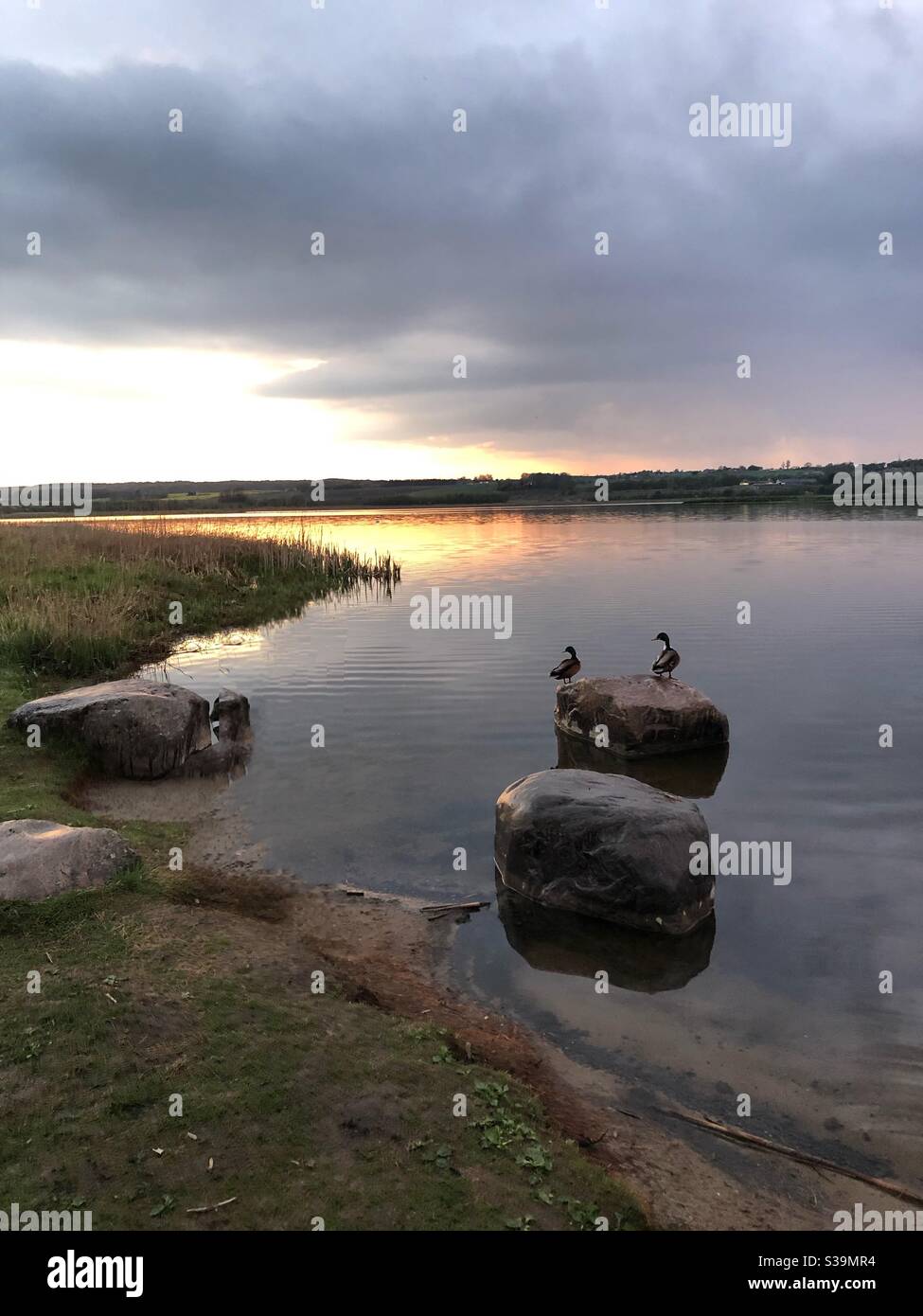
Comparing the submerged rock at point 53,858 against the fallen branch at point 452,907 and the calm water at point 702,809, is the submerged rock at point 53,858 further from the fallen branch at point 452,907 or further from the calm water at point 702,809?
the fallen branch at point 452,907

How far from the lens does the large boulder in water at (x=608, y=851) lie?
8.22m

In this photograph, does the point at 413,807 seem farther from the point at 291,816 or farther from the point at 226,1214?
the point at 226,1214

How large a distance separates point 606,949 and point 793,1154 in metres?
2.79

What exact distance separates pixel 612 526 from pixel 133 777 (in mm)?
76299

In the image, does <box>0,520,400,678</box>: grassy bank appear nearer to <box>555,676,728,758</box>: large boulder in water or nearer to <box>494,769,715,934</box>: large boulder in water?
<box>555,676,728,758</box>: large boulder in water

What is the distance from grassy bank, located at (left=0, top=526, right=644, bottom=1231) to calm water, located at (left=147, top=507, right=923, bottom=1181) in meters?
1.61

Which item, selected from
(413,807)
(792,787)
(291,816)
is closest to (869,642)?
(792,787)

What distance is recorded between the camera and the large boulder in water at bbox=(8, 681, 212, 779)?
13117mm

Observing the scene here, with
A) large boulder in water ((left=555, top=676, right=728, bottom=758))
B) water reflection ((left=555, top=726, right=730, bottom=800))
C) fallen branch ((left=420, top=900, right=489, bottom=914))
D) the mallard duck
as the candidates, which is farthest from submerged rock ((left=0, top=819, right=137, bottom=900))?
the mallard duck

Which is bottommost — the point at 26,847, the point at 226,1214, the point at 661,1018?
the point at 661,1018

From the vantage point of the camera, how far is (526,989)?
293 inches

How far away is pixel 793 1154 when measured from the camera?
17.6 ft

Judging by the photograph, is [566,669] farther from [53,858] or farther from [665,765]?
[53,858]
